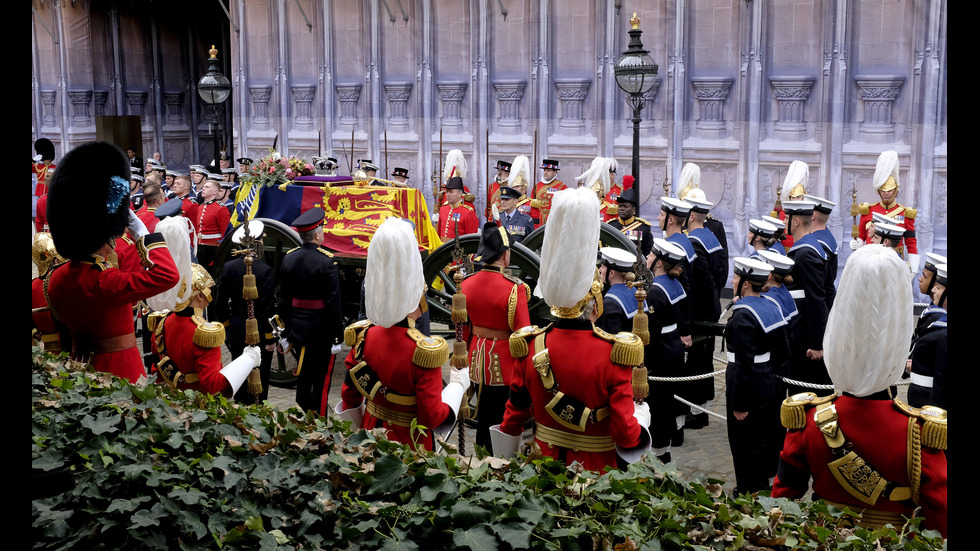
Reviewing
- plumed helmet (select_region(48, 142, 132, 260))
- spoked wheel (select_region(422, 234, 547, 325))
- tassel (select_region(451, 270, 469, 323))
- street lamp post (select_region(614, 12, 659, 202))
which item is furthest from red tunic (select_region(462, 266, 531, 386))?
street lamp post (select_region(614, 12, 659, 202))

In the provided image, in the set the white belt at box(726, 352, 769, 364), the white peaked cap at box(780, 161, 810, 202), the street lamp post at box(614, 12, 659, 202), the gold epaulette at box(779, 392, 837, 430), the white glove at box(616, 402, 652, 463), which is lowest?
the white glove at box(616, 402, 652, 463)

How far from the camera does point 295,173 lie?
9.78 metres

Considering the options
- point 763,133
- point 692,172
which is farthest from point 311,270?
point 763,133

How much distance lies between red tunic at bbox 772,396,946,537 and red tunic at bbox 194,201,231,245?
828 cm

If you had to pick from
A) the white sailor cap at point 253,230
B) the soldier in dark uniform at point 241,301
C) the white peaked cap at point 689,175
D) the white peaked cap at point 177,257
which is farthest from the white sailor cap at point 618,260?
the white peaked cap at point 689,175

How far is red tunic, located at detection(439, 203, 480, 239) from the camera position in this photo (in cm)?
1115

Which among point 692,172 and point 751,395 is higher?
point 692,172

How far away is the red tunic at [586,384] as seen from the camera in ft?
13.8

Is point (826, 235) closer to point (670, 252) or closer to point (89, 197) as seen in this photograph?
point (670, 252)

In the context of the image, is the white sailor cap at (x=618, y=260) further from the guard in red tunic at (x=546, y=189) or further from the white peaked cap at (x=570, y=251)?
the guard in red tunic at (x=546, y=189)

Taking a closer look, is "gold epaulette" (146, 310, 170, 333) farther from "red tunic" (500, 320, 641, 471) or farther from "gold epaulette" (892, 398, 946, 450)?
"gold epaulette" (892, 398, 946, 450)

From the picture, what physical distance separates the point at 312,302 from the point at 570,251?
3533mm
